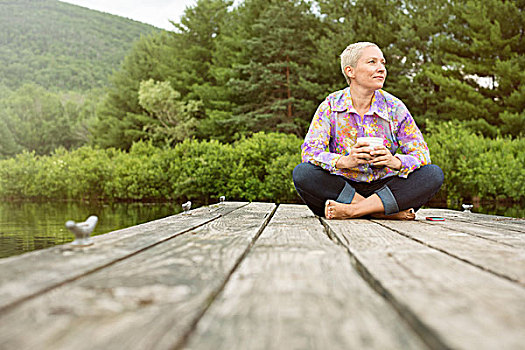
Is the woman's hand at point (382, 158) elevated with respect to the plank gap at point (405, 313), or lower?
elevated

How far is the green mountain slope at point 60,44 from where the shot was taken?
148ft

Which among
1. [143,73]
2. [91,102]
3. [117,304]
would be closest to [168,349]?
[117,304]

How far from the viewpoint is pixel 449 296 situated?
28.8 inches

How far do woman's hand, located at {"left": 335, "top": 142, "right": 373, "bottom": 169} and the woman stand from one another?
0.03 feet

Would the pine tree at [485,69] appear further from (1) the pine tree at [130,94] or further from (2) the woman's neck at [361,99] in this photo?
(1) the pine tree at [130,94]

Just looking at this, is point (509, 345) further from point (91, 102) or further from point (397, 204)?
point (91, 102)

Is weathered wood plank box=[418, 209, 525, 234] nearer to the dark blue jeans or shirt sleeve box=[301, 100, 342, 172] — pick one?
the dark blue jeans

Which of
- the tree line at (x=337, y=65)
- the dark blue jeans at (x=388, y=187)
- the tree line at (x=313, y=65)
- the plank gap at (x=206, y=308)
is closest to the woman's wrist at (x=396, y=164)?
the dark blue jeans at (x=388, y=187)

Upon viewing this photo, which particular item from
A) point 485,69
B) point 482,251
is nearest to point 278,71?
point 485,69

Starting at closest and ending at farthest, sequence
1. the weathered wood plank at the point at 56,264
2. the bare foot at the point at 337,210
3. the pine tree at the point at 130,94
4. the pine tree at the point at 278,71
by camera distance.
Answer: the weathered wood plank at the point at 56,264 → the bare foot at the point at 337,210 → the pine tree at the point at 278,71 → the pine tree at the point at 130,94

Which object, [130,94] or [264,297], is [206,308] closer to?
[264,297]

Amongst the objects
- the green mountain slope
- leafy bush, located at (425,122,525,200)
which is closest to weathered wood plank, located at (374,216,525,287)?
leafy bush, located at (425,122,525,200)

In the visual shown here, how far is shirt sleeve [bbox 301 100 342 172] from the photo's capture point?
7.73 ft

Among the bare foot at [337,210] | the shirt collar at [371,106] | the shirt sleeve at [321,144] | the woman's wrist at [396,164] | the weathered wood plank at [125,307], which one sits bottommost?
the bare foot at [337,210]
